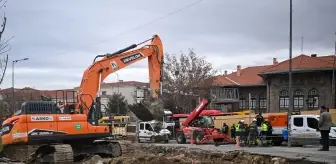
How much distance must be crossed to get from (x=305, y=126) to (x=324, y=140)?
808 cm

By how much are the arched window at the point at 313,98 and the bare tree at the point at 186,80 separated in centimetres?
1261

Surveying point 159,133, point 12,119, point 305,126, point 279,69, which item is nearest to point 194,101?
point 279,69

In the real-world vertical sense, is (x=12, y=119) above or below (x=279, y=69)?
below

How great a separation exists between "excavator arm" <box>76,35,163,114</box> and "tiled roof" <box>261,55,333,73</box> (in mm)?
39193

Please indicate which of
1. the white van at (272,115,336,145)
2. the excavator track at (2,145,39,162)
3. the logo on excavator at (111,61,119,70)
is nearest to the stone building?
the white van at (272,115,336,145)

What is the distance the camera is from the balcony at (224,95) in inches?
2324

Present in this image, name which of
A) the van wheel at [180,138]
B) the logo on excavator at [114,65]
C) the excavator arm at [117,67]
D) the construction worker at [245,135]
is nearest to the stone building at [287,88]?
the van wheel at [180,138]

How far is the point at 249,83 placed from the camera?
70000 millimetres

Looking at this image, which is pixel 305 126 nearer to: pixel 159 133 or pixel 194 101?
pixel 159 133

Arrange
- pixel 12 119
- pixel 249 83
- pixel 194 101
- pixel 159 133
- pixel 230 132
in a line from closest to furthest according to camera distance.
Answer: pixel 12 119 < pixel 230 132 < pixel 159 133 < pixel 194 101 < pixel 249 83

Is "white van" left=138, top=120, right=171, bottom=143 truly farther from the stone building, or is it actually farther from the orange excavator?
the stone building

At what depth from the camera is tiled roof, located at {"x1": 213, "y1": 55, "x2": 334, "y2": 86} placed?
59438 mm

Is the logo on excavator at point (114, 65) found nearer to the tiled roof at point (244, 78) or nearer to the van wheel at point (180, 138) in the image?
the van wheel at point (180, 138)

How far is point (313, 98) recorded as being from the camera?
59938mm
